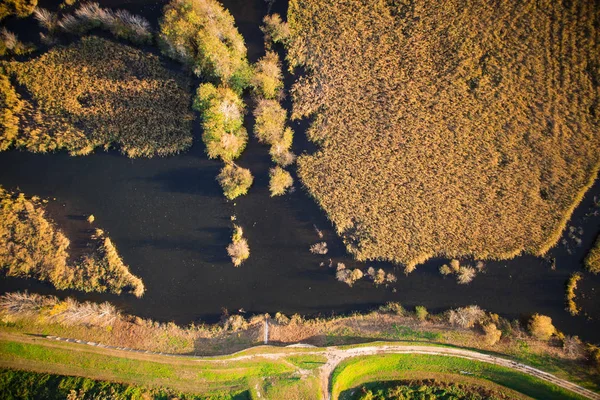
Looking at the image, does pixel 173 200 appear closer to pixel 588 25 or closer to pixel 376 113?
pixel 376 113

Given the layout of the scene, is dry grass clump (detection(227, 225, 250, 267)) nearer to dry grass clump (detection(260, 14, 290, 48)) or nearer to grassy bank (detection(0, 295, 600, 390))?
grassy bank (detection(0, 295, 600, 390))

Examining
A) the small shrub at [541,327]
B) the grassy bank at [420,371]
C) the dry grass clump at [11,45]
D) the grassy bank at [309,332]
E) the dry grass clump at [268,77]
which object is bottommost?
the grassy bank at [420,371]

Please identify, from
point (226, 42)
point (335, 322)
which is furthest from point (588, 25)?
point (335, 322)

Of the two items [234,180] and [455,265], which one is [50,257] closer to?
A: [234,180]

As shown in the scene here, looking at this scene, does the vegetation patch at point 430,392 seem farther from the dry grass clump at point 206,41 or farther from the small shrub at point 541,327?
the dry grass clump at point 206,41

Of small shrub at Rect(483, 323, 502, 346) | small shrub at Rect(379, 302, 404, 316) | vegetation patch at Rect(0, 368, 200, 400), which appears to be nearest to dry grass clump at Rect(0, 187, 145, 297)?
vegetation patch at Rect(0, 368, 200, 400)

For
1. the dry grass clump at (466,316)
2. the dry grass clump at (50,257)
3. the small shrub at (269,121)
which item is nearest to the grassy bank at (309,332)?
the dry grass clump at (466,316)
